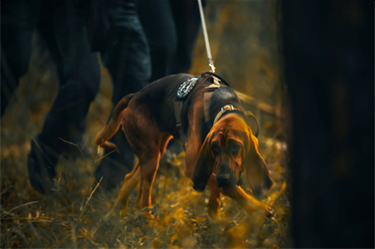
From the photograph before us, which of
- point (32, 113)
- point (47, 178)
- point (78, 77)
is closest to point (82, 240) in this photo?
point (47, 178)

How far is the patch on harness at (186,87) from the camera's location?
2.36m

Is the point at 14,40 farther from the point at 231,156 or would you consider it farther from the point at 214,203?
the point at 231,156

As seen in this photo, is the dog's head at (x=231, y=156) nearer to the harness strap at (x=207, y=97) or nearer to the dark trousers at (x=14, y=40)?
the harness strap at (x=207, y=97)

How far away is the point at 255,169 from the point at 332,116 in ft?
2.64

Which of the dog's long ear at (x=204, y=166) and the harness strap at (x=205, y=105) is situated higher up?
the harness strap at (x=205, y=105)

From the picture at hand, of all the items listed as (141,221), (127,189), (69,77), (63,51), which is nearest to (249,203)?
(141,221)

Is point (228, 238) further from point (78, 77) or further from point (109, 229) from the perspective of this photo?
point (78, 77)

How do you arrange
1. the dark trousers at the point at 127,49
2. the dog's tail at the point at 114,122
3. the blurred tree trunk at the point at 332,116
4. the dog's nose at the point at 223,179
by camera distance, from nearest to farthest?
the blurred tree trunk at the point at 332,116, the dog's nose at the point at 223,179, the dog's tail at the point at 114,122, the dark trousers at the point at 127,49

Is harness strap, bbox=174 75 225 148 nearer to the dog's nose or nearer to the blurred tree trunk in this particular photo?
the dog's nose

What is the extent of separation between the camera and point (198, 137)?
2.21 meters

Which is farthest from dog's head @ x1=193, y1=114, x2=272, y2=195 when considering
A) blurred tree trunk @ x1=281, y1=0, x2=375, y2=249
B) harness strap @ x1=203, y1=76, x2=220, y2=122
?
blurred tree trunk @ x1=281, y1=0, x2=375, y2=249

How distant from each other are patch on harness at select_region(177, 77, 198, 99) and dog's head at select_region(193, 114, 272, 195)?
0.37 meters

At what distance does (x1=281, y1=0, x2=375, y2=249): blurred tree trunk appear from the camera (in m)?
1.22

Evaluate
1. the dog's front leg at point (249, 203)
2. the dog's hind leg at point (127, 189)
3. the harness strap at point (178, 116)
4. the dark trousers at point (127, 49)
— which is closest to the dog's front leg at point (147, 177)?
the dog's hind leg at point (127, 189)
